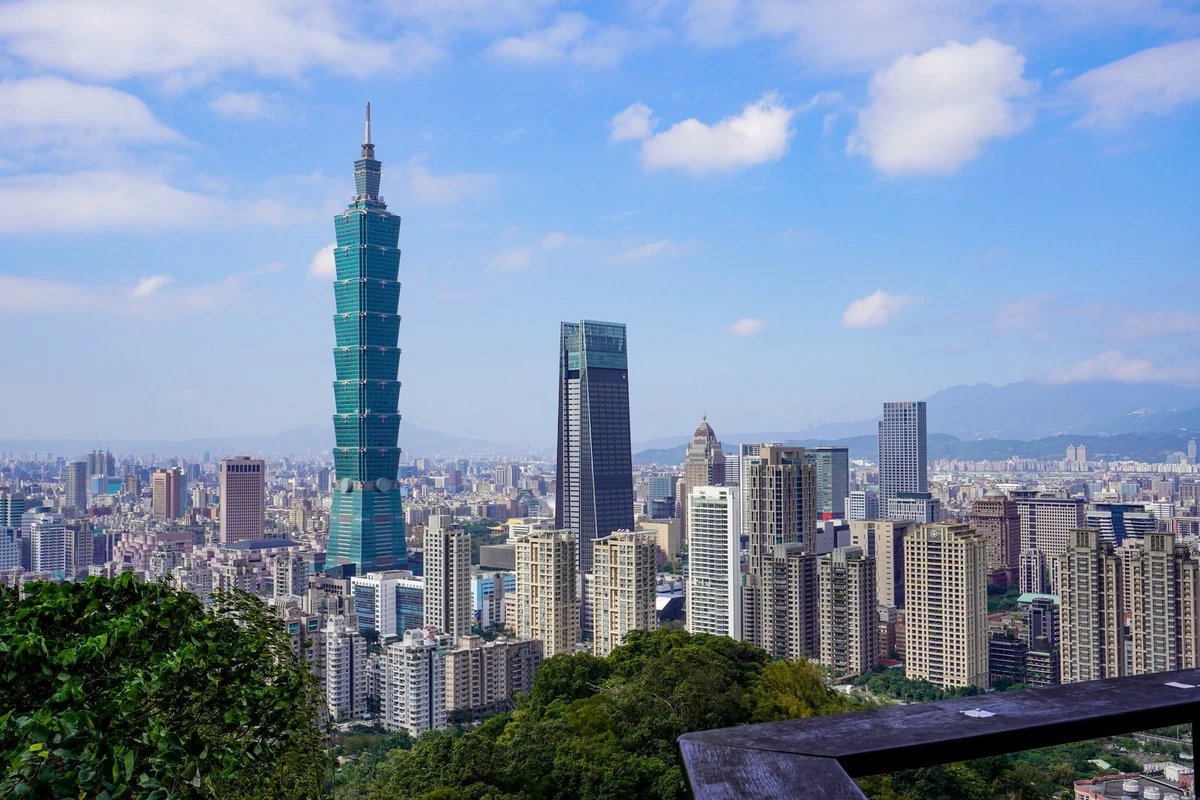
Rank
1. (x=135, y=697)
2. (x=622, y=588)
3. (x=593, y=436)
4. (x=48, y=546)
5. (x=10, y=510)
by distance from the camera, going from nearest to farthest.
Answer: (x=135, y=697) < (x=622, y=588) < (x=48, y=546) < (x=10, y=510) < (x=593, y=436)

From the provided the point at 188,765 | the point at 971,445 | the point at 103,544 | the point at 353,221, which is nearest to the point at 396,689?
the point at 188,765

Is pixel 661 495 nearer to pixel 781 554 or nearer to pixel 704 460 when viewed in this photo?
pixel 704 460

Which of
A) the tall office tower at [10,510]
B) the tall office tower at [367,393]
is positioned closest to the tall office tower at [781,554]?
the tall office tower at [367,393]

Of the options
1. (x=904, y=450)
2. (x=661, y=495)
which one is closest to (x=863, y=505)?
(x=904, y=450)

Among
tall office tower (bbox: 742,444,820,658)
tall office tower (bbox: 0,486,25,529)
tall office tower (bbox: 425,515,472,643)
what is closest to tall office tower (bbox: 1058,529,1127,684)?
tall office tower (bbox: 742,444,820,658)

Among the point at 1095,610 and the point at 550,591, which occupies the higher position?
the point at 1095,610

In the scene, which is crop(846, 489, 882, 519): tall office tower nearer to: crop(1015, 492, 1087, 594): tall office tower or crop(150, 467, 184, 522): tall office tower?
crop(1015, 492, 1087, 594): tall office tower

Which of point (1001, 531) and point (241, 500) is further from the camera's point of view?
point (241, 500)
